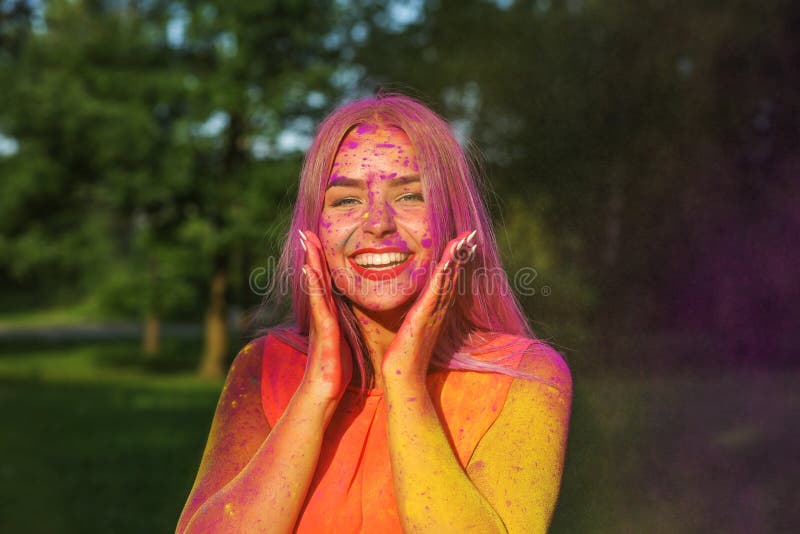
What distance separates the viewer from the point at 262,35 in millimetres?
15156

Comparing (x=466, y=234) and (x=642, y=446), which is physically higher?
(x=466, y=234)

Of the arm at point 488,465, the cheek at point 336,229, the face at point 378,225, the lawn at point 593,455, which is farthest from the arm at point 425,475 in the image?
the lawn at point 593,455

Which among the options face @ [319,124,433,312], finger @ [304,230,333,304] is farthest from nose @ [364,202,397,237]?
finger @ [304,230,333,304]

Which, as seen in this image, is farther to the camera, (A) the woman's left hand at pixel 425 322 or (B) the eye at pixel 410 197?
(B) the eye at pixel 410 197

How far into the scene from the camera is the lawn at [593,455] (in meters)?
5.35

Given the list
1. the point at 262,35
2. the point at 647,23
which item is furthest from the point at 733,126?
the point at 262,35

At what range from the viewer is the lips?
68.1 inches

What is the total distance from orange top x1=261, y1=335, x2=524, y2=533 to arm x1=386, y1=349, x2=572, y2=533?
41 millimetres

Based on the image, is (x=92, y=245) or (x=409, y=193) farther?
(x=92, y=245)

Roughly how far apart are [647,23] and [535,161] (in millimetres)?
2770

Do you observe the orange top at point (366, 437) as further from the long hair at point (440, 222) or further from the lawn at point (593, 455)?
the lawn at point (593, 455)

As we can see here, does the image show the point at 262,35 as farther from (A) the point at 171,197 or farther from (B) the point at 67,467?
(B) the point at 67,467

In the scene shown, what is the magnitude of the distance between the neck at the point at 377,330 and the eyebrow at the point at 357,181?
264mm

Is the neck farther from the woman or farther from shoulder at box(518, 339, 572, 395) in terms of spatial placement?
shoulder at box(518, 339, 572, 395)
